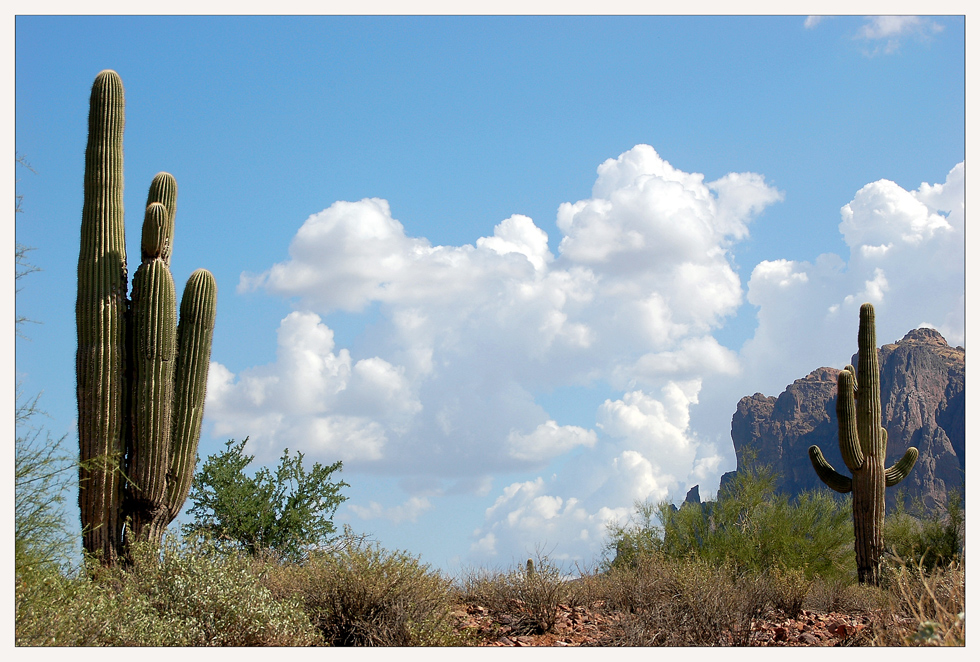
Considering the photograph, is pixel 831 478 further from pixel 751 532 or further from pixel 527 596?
pixel 527 596

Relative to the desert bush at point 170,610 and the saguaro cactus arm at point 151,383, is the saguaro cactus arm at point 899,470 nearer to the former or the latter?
the desert bush at point 170,610

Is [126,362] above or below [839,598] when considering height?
above

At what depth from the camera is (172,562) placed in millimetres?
7473

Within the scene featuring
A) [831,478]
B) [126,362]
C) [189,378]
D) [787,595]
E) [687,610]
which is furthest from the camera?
[831,478]

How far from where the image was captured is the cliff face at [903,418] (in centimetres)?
5431

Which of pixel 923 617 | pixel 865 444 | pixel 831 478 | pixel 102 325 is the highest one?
pixel 102 325

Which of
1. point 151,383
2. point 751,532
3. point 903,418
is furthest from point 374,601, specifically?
point 903,418

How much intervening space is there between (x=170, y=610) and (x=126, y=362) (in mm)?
4555

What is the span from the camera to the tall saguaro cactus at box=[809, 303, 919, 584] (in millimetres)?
14000

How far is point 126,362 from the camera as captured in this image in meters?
10.6

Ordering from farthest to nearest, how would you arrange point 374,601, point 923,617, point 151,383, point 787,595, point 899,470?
point 899,470, point 151,383, point 787,595, point 374,601, point 923,617
